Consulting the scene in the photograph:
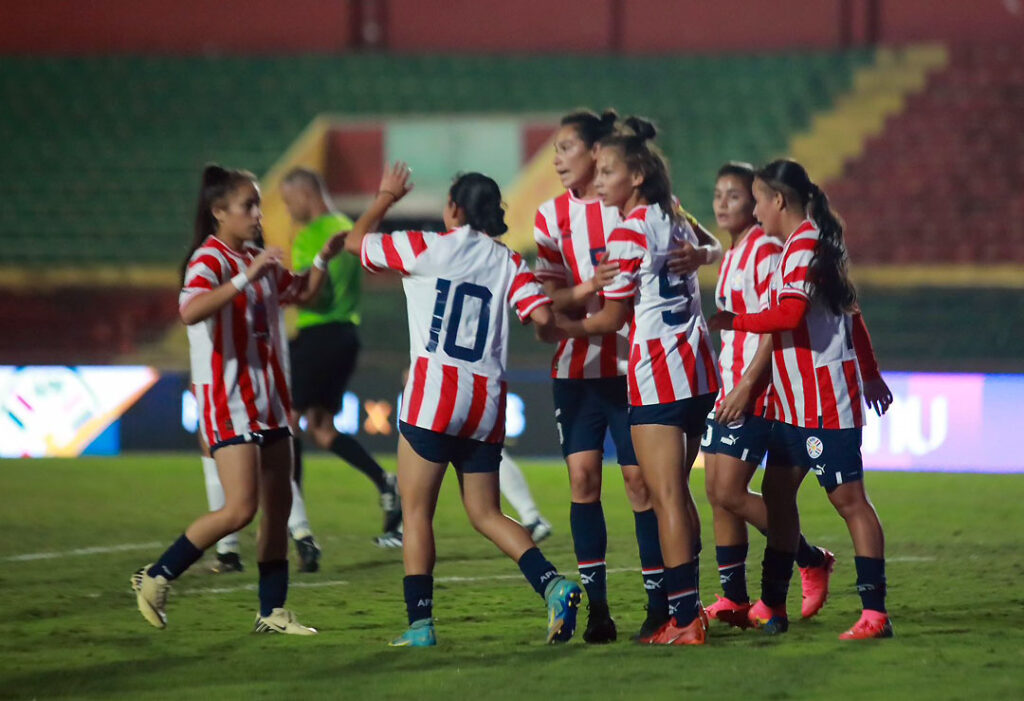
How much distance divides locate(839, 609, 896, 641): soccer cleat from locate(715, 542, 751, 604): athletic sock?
492 mm

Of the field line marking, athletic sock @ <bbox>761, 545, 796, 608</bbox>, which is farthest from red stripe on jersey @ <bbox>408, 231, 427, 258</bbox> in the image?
the field line marking

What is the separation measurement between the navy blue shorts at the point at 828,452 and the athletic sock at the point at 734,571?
0.50 m

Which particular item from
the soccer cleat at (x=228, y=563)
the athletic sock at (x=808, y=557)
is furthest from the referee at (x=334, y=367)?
the athletic sock at (x=808, y=557)

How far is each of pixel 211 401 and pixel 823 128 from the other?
16.8 meters

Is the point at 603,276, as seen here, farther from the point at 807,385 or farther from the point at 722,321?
the point at 807,385

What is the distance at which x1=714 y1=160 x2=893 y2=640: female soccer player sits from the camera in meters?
5.54

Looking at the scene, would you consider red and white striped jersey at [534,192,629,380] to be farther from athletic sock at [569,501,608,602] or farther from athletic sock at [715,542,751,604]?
athletic sock at [715,542,751,604]

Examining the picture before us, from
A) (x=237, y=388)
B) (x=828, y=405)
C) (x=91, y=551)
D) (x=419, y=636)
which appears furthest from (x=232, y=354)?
(x=91, y=551)

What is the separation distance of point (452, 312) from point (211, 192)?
113 cm

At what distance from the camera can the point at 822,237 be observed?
5590 millimetres

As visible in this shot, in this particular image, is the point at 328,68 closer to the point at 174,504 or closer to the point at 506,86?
the point at 506,86

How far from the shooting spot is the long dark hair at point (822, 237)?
18.2ft

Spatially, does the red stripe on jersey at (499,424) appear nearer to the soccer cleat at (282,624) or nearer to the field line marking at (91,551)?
the soccer cleat at (282,624)

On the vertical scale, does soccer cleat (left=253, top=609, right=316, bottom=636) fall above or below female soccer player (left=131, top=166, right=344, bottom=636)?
below
